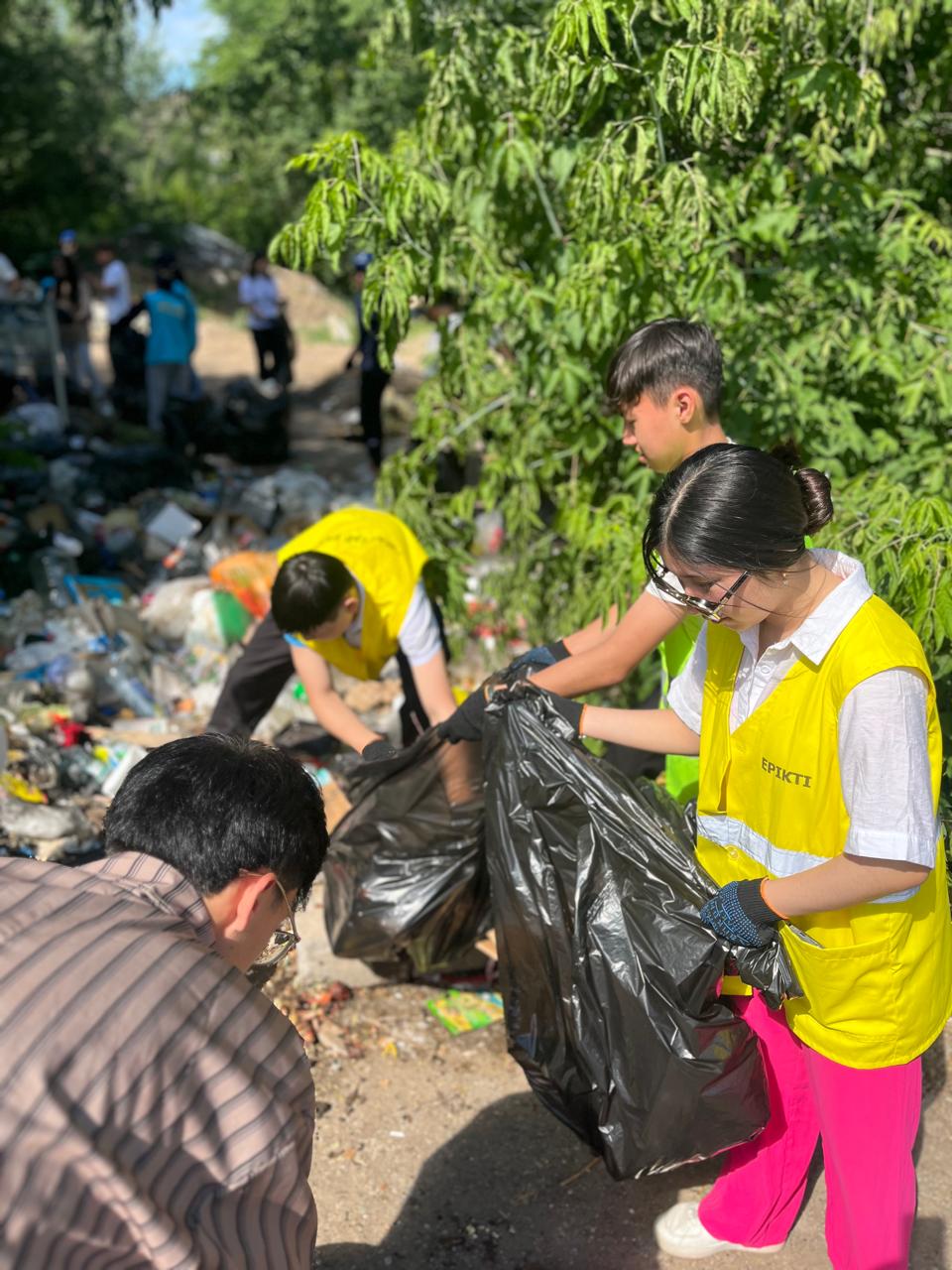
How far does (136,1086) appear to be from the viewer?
44.4 inches

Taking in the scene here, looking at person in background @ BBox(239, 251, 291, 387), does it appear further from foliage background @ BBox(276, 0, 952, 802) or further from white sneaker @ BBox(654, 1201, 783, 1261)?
white sneaker @ BBox(654, 1201, 783, 1261)

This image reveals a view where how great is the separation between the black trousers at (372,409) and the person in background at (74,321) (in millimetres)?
3006

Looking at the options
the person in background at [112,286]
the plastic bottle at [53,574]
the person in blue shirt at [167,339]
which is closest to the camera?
the plastic bottle at [53,574]

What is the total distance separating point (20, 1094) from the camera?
42.3 inches

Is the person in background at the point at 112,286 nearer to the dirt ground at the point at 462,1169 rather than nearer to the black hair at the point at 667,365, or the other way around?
the dirt ground at the point at 462,1169

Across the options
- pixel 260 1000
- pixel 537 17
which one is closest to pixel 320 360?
pixel 537 17

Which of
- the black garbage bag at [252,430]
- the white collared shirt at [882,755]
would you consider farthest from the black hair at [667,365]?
the black garbage bag at [252,430]

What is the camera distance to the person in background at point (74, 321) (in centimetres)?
1019

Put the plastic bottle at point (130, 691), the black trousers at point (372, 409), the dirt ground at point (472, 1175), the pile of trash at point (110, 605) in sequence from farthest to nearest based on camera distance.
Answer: the black trousers at point (372, 409) < the plastic bottle at point (130, 691) < the pile of trash at point (110, 605) < the dirt ground at point (472, 1175)

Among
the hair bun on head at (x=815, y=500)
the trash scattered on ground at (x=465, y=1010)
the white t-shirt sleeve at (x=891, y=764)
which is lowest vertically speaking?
the trash scattered on ground at (x=465, y=1010)

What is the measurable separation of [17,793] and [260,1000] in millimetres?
2967

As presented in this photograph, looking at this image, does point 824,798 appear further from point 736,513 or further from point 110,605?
point 110,605

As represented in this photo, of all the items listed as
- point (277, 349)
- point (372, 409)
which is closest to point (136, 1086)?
point (372, 409)

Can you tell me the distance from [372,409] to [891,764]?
752cm
